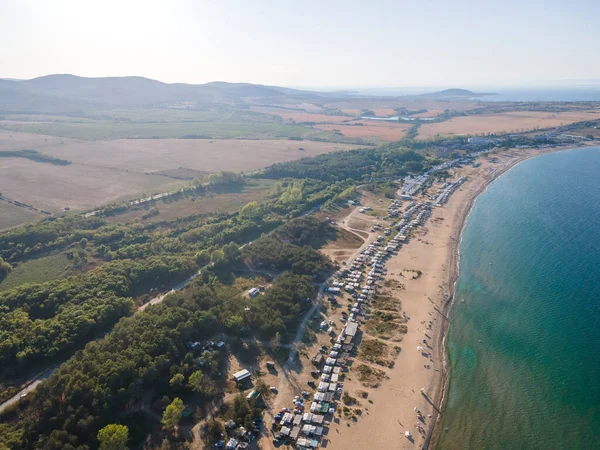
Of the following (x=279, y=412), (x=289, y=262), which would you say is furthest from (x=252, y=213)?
(x=279, y=412)

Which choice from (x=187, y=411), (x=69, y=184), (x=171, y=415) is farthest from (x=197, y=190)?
(x=171, y=415)

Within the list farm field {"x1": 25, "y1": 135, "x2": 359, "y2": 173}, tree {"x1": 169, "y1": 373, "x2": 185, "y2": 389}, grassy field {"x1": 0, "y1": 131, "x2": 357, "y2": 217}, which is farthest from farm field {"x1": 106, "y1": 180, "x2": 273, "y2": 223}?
tree {"x1": 169, "y1": 373, "x2": 185, "y2": 389}

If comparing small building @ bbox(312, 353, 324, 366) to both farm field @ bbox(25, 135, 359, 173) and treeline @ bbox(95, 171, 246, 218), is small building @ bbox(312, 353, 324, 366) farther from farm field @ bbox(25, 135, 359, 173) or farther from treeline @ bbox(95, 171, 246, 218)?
farm field @ bbox(25, 135, 359, 173)

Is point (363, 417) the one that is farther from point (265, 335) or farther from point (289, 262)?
point (289, 262)

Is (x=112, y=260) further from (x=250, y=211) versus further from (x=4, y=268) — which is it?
(x=250, y=211)

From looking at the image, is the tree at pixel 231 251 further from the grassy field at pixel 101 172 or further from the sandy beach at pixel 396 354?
the grassy field at pixel 101 172

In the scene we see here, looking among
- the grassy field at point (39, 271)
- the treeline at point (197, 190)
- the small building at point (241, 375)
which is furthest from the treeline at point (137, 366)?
the treeline at point (197, 190)
